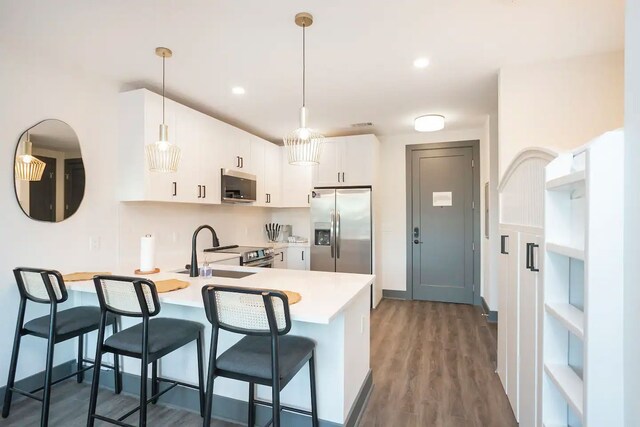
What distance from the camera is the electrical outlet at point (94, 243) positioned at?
110 inches

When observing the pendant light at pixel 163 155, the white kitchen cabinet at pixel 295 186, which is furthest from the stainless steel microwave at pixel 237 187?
the pendant light at pixel 163 155

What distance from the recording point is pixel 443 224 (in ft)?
16.3

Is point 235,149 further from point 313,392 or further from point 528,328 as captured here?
point 528,328

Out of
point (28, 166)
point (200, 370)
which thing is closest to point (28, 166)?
point (28, 166)

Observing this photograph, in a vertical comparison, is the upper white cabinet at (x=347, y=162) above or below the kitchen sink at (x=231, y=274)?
above

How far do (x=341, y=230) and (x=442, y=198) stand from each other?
1632mm

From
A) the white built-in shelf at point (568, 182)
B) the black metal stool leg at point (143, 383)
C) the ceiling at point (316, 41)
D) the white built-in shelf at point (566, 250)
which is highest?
the ceiling at point (316, 41)

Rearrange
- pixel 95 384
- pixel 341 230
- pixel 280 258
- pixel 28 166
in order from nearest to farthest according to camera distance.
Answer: pixel 95 384
pixel 28 166
pixel 341 230
pixel 280 258

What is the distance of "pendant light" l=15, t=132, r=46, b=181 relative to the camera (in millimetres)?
2344

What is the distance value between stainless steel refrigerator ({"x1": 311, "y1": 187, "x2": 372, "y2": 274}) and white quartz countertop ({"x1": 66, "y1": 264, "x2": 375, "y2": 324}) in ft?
6.60

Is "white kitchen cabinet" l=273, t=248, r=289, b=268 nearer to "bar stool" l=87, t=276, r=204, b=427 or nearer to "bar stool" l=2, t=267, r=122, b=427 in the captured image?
"bar stool" l=2, t=267, r=122, b=427

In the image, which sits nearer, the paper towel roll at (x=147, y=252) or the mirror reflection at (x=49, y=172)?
the mirror reflection at (x=49, y=172)

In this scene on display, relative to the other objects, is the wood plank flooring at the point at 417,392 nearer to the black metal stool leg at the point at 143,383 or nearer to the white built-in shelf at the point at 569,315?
the black metal stool leg at the point at 143,383

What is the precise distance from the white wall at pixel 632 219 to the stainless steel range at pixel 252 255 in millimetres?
3564
